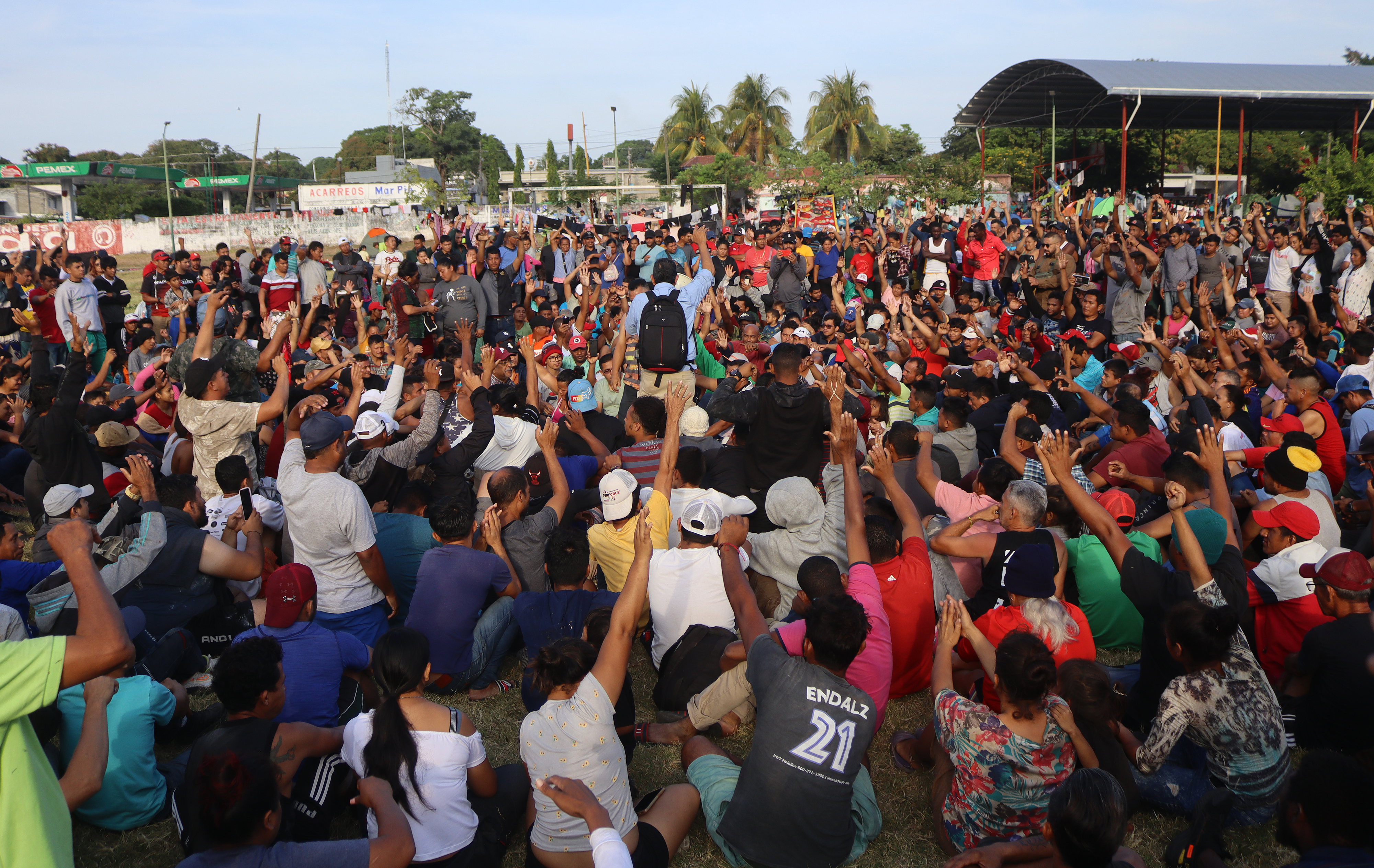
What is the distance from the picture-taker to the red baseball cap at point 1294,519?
463cm

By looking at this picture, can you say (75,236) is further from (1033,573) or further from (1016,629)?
(1016,629)

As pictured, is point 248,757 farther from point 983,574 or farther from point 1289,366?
point 1289,366

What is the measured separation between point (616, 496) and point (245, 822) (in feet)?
9.07

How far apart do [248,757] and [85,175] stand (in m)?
64.3

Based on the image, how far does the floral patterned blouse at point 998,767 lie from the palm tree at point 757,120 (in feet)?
183

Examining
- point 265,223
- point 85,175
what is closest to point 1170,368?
point 265,223

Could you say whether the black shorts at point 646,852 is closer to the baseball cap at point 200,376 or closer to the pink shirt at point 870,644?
the pink shirt at point 870,644

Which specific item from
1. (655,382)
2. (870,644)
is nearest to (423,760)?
(870,644)

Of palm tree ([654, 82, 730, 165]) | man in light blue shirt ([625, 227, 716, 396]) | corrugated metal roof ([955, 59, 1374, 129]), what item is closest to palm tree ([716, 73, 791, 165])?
palm tree ([654, 82, 730, 165])

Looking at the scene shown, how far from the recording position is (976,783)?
3.47 m

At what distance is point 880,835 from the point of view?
391cm

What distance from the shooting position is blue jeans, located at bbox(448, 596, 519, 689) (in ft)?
16.8

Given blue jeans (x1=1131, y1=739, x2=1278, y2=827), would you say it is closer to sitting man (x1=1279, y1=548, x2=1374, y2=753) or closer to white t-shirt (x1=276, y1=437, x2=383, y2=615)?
sitting man (x1=1279, y1=548, x2=1374, y2=753)

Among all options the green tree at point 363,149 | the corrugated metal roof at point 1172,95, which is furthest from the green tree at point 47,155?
the corrugated metal roof at point 1172,95
